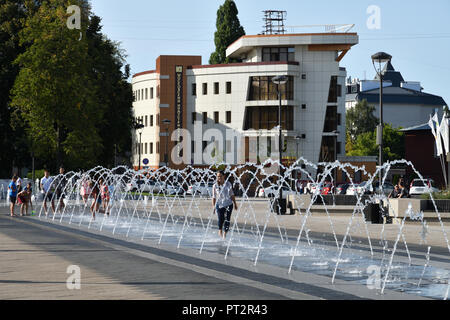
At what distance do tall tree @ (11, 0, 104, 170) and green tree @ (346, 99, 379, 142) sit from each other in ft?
227

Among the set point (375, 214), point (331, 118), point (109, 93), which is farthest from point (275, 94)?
point (375, 214)

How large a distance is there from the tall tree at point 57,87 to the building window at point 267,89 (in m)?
27.8

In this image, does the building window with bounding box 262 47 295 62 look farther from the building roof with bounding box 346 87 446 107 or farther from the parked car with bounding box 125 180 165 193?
the building roof with bounding box 346 87 446 107

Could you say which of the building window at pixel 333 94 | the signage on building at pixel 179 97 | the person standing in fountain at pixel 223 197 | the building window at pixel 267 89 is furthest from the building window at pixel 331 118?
the person standing in fountain at pixel 223 197

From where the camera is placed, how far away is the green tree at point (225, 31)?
8500 cm

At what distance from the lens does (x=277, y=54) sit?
240ft

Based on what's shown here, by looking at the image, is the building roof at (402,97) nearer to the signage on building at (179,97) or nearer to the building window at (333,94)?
the building window at (333,94)

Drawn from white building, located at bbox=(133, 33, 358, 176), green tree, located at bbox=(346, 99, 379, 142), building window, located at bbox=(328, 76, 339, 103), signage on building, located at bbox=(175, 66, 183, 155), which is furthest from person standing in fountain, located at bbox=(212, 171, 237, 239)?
green tree, located at bbox=(346, 99, 379, 142)

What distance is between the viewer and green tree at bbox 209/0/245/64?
85000mm

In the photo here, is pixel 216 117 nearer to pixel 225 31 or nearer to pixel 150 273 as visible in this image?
pixel 225 31

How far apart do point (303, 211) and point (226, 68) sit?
148 ft

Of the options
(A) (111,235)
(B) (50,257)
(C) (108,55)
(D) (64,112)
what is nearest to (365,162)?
(C) (108,55)

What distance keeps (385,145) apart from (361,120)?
970 centimetres
